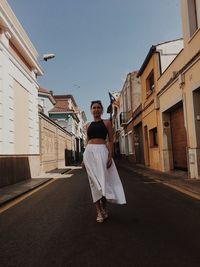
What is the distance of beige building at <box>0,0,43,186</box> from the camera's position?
11.8 meters

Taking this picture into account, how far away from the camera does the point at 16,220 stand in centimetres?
535

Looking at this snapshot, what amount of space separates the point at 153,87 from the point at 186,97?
22.1 feet

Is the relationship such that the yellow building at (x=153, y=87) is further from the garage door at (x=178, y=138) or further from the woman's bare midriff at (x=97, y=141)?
the woman's bare midriff at (x=97, y=141)

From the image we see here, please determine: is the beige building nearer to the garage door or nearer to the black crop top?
the black crop top

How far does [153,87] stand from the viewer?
18984 millimetres

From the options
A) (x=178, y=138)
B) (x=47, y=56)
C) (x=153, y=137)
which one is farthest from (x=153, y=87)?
(x=47, y=56)

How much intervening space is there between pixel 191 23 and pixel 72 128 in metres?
41.5

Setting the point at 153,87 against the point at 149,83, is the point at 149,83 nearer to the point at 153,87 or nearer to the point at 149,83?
the point at 149,83

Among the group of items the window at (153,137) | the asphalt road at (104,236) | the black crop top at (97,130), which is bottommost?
the asphalt road at (104,236)

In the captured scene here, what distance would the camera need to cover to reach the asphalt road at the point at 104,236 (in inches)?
123

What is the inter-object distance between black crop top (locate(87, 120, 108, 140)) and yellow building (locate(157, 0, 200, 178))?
7056mm

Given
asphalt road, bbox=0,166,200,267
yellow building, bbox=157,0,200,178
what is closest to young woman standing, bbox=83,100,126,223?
asphalt road, bbox=0,166,200,267

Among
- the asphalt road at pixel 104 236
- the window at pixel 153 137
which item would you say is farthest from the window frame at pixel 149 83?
the asphalt road at pixel 104 236

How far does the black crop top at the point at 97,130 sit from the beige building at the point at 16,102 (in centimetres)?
701
